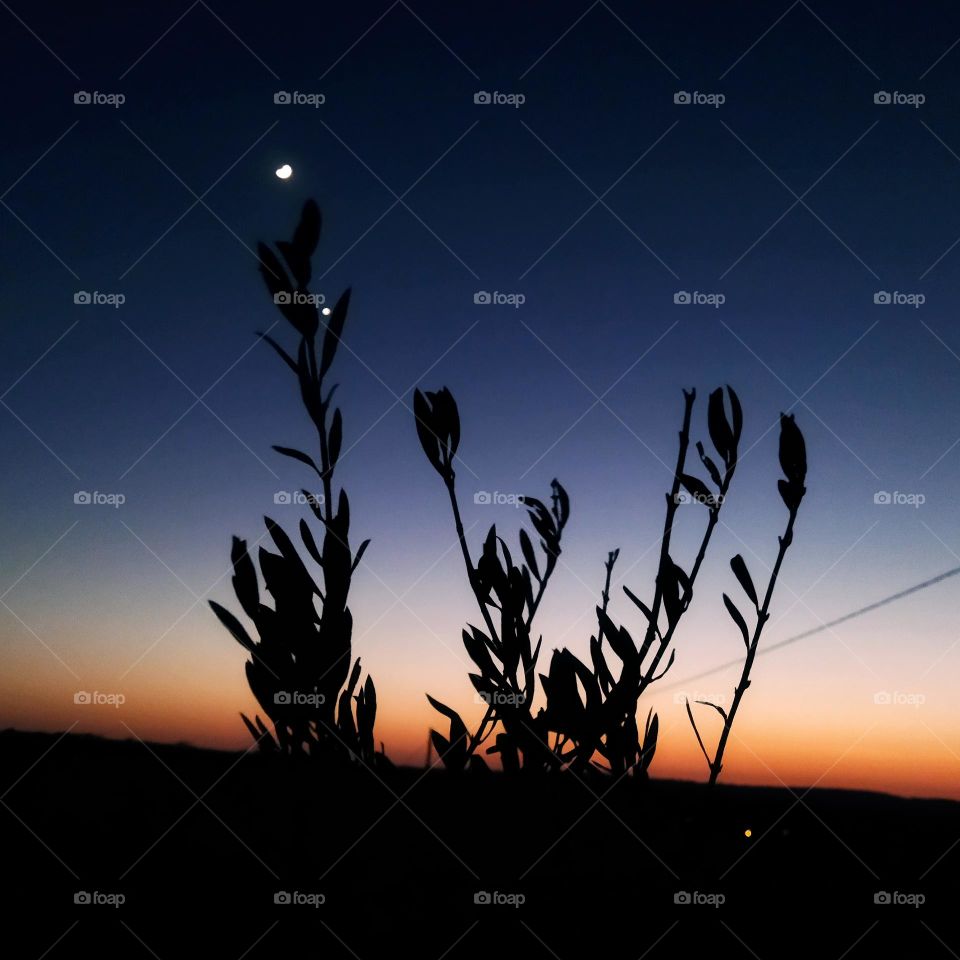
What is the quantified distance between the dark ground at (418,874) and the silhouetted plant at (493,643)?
78mm

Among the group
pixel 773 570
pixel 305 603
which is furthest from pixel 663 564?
pixel 305 603

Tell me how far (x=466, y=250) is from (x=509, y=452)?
2.07 ft

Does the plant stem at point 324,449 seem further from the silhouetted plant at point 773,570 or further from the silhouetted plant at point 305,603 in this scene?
the silhouetted plant at point 773,570

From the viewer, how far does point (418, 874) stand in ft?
6.27

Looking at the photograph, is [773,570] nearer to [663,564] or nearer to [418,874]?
[663,564]

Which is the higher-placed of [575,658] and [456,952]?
[575,658]

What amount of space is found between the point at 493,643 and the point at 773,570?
2.21 feet

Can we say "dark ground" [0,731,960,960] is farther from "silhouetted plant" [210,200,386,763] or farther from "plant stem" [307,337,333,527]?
"plant stem" [307,337,333,527]

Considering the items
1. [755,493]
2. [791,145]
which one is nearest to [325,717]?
[755,493]

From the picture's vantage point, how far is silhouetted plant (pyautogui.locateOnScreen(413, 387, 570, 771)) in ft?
5.92

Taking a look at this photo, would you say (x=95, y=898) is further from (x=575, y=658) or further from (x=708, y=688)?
(x=708, y=688)

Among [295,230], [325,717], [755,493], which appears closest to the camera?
[325,717]

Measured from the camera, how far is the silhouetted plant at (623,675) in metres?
1.80

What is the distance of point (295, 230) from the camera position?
1.75 metres
